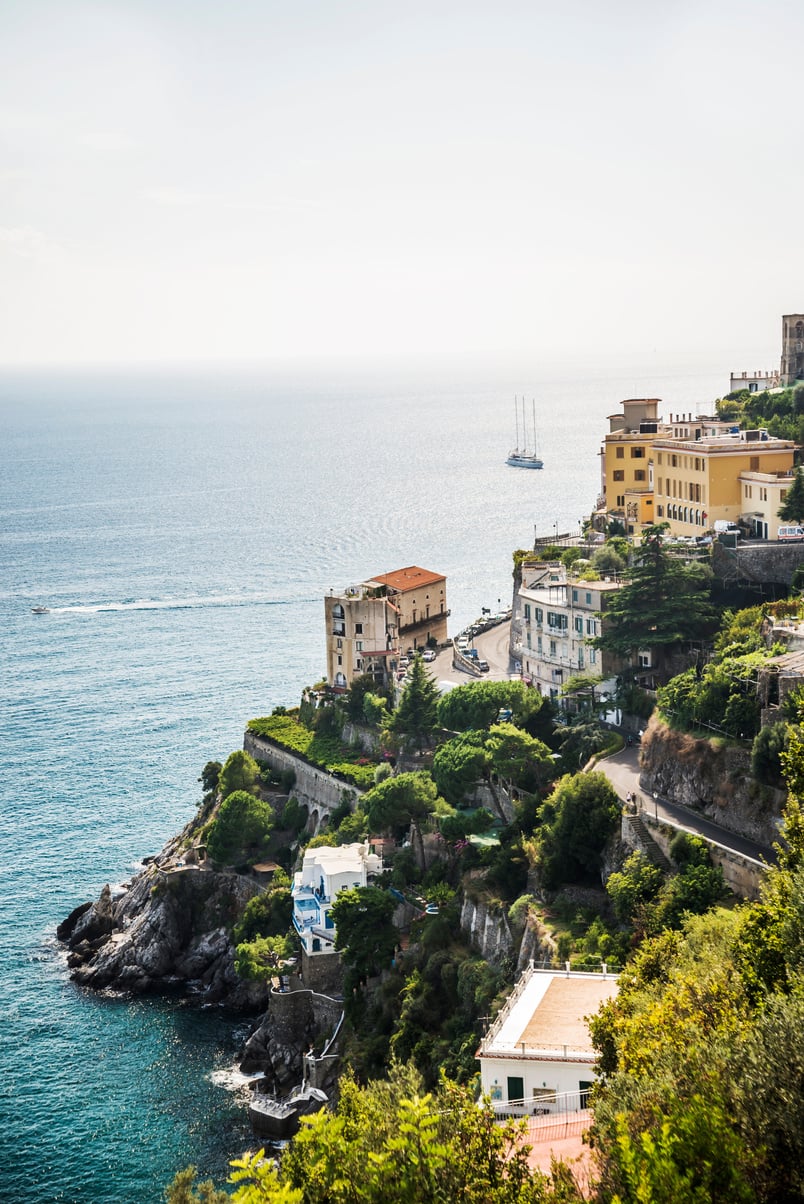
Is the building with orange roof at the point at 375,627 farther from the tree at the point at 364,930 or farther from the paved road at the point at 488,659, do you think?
the tree at the point at 364,930

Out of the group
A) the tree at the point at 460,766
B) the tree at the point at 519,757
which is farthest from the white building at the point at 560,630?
the tree at the point at 460,766

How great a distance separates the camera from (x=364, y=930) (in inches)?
2208

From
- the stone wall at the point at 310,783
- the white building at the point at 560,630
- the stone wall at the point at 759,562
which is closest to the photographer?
the stone wall at the point at 759,562

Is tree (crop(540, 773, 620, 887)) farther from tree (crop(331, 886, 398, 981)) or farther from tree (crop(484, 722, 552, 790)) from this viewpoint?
tree (crop(331, 886, 398, 981))

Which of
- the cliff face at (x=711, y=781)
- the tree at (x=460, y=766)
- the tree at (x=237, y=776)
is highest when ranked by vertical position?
the cliff face at (x=711, y=781)

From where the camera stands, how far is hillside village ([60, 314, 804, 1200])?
27078 millimetres

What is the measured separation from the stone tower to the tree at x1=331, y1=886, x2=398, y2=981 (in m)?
47.0

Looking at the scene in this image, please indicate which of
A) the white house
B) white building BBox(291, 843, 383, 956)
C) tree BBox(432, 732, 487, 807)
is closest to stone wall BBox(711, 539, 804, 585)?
tree BBox(432, 732, 487, 807)

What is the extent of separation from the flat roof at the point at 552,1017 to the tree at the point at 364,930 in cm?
1403

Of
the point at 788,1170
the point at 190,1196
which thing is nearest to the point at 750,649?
the point at 190,1196

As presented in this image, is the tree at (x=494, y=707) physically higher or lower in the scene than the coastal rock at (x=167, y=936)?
higher

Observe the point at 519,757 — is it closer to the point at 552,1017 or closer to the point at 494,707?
the point at 494,707

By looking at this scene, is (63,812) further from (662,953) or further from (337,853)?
(662,953)

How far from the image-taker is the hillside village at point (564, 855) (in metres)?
27.1
